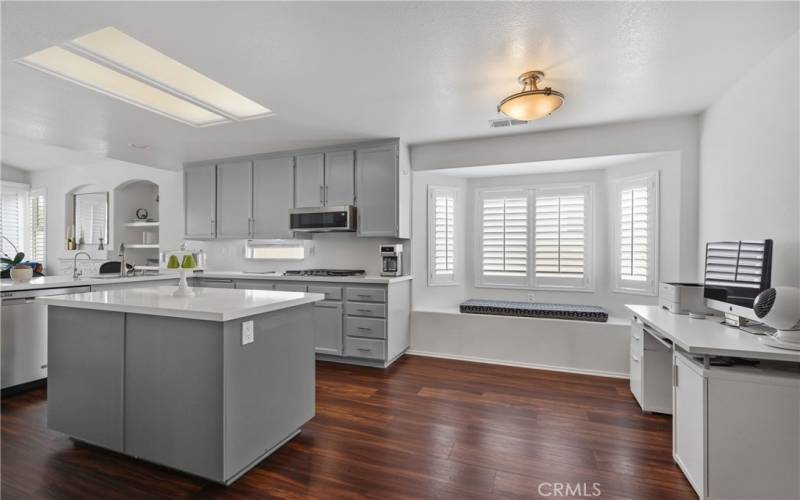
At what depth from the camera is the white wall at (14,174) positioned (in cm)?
681

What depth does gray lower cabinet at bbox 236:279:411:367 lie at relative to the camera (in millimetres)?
3831

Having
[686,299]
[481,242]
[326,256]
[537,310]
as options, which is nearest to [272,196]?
[326,256]

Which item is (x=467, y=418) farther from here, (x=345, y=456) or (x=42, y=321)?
(x=42, y=321)

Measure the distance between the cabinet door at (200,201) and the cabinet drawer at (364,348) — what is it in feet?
8.58

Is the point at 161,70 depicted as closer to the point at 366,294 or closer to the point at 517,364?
the point at 366,294

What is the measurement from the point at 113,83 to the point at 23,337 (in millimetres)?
2319

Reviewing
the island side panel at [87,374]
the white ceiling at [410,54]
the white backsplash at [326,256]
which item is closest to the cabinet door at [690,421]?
the white ceiling at [410,54]

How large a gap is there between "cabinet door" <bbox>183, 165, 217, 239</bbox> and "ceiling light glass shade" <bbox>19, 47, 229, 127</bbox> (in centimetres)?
159

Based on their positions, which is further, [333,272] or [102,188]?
[102,188]

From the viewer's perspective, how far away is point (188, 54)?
7.38 ft

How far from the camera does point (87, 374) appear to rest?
7.20 feet

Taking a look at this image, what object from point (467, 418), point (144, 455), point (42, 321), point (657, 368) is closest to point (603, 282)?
point (657, 368)

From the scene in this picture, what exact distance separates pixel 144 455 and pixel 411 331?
2808mm

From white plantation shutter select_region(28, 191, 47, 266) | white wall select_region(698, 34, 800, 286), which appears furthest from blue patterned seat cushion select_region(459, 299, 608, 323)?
white plantation shutter select_region(28, 191, 47, 266)
